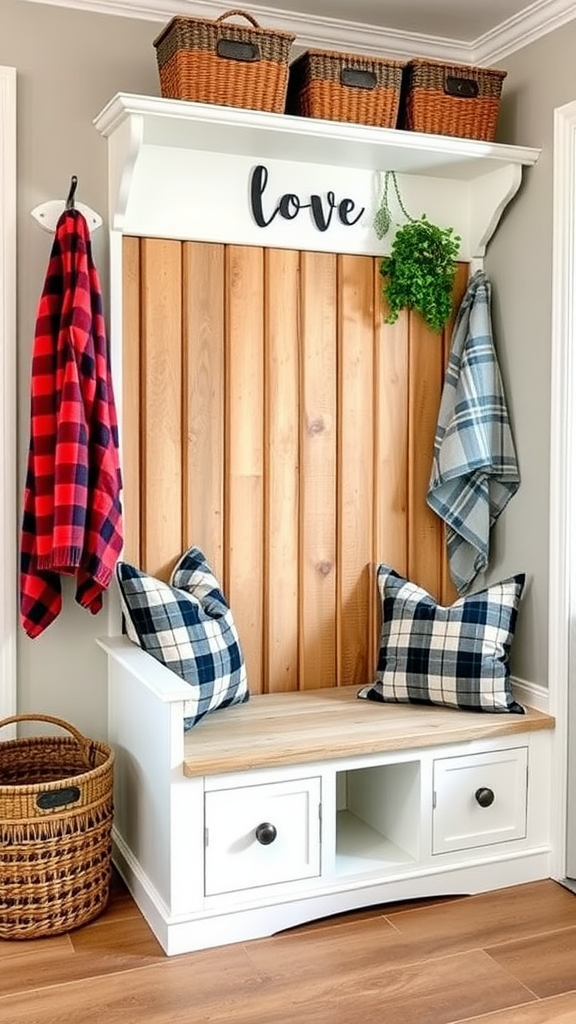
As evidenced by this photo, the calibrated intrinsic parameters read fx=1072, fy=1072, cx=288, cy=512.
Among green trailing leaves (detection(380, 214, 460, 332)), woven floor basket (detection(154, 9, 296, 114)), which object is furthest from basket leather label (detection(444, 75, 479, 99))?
woven floor basket (detection(154, 9, 296, 114))

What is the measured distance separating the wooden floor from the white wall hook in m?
1.82

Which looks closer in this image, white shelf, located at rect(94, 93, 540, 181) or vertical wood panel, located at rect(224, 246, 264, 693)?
white shelf, located at rect(94, 93, 540, 181)

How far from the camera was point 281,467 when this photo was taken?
319 centimetres

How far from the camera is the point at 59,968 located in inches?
96.7

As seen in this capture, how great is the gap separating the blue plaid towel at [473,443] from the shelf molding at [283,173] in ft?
0.88

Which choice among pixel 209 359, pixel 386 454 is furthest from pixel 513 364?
pixel 209 359

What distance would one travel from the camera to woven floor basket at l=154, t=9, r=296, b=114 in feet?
8.87

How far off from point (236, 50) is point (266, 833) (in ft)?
6.48

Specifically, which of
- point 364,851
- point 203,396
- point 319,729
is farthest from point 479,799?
point 203,396

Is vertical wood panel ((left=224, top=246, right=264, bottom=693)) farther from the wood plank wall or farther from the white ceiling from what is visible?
the white ceiling

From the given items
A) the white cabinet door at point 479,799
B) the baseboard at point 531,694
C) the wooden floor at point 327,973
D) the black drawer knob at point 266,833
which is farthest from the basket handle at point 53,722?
the baseboard at point 531,694

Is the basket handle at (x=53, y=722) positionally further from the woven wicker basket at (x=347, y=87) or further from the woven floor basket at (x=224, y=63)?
the woven wicker basket at (x=347, y=87)

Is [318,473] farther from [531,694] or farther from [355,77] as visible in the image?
[355,77]

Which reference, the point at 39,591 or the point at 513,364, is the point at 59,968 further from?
the point at 513,364
